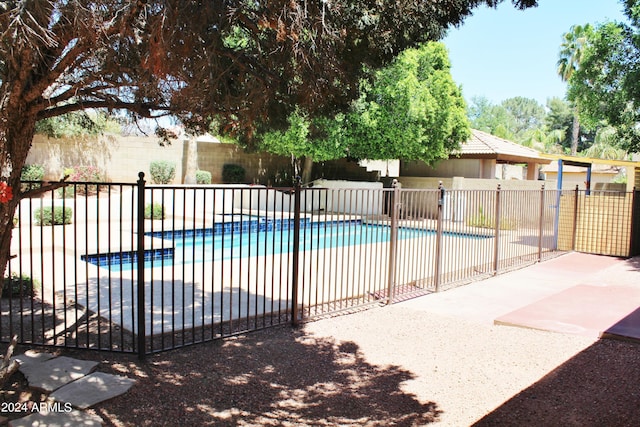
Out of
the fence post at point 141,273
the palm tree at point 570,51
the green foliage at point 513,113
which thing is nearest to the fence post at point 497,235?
the fence post at point 141,273

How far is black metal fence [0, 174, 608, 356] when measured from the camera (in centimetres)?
563

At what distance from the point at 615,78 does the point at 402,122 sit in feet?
24.5

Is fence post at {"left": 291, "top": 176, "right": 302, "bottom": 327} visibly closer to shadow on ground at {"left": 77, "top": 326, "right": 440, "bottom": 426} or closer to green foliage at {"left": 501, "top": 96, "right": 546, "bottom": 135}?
shadow on ground at {"left": 77, "top": 326, "right": 440, "bottom": 426}

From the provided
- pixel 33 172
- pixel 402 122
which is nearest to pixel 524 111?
pixel 402 122

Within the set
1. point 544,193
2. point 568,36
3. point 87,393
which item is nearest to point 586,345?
point 87,393

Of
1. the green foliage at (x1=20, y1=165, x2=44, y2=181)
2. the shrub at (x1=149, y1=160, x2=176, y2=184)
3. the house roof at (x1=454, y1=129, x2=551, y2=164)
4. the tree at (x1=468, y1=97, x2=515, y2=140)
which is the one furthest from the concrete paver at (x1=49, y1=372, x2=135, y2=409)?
the tree at (x1=468, y1=97, x2=515, y2=140)

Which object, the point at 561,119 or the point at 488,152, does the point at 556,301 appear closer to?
the point at 488,152

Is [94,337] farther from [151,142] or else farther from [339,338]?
[151,142]

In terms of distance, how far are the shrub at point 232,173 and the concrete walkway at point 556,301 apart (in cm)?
1731

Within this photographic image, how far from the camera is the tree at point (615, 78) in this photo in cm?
1342

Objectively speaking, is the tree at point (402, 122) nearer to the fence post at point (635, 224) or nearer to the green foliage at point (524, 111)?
the fence post at point (635, 224)

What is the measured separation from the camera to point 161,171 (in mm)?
23656

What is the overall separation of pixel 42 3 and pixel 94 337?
149 inches

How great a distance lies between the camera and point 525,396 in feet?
15.0
